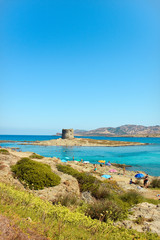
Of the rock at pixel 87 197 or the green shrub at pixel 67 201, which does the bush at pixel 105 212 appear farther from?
the rock at pixel 87 197

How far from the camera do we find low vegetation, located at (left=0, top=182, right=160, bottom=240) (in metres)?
5.01

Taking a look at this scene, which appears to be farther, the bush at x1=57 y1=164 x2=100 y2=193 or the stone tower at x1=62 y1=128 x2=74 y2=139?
the stone tower at x1=62 y1=128 x2=74 y2=139

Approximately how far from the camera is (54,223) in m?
5.73

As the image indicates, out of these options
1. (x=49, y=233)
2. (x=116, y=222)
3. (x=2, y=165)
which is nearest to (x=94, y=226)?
(x=49, y=233)

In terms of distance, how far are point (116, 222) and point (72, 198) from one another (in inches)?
113

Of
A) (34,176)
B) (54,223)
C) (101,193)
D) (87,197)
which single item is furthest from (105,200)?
(34,176)

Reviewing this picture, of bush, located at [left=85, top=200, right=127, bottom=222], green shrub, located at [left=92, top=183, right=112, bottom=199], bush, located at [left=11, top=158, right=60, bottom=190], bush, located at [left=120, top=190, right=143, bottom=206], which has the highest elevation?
bush, located at [left=11, top=158, right=60, bottom=190]

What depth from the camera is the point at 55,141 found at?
94750 mm

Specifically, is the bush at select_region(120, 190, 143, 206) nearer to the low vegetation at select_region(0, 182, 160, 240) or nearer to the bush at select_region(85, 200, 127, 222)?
the bush at select_region(85, 200, 127, 222)

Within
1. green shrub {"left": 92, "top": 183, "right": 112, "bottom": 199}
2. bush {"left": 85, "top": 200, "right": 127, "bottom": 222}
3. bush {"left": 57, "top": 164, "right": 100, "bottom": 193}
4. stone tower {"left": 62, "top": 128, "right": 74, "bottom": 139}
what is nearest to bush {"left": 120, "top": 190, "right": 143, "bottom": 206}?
green shrub {"left": 92, "top": 183, "right": 112, "bottom": 199}

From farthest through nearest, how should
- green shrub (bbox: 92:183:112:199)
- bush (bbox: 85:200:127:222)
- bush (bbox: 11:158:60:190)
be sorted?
green shrub (bbox: 92:183:112:199)
bush (bbox: 11:158:60:190)
bush (bbox: 85:200:127:222)

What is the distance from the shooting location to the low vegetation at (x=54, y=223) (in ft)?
16.4

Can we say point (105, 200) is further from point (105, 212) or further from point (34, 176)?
point (34, 176)

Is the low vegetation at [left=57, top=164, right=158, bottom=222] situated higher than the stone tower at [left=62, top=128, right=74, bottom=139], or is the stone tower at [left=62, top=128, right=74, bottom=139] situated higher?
the stone tower at [left=62, top=128, right=74, bottom=139]
